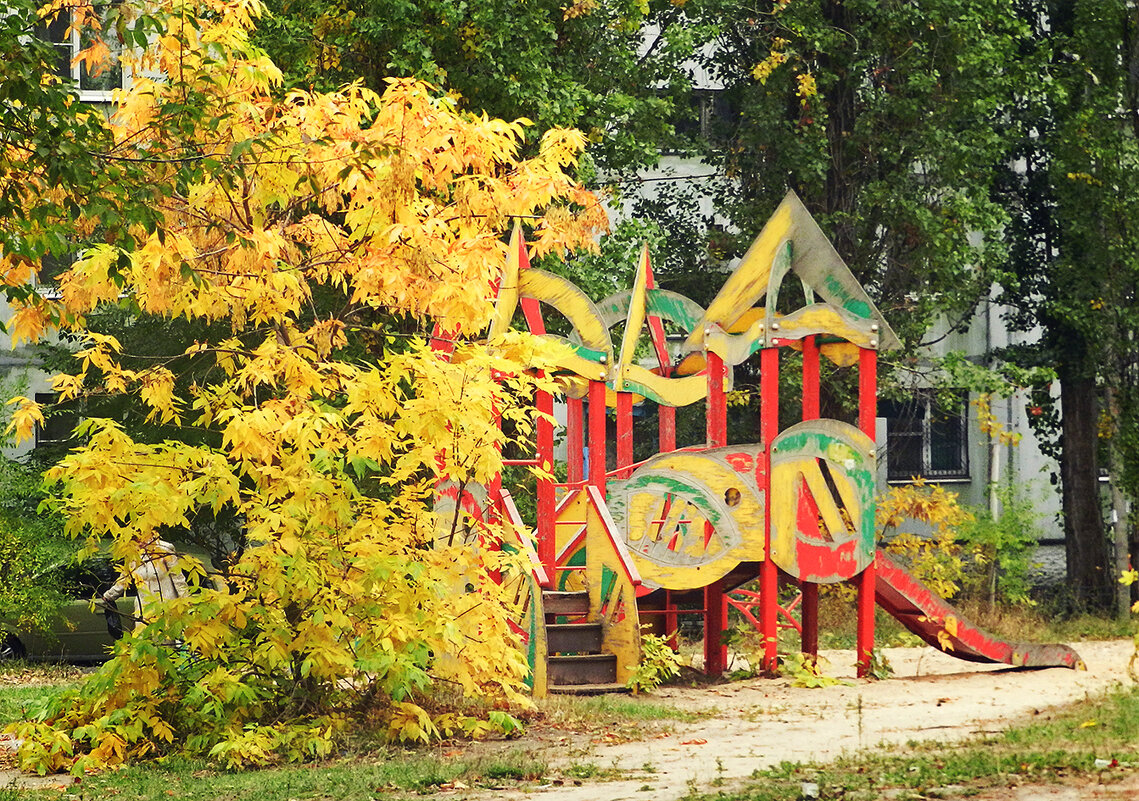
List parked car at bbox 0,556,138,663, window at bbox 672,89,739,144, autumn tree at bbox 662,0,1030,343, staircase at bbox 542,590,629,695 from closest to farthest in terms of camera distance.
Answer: staircase at bbox 542,590,629,695, parked car at bbox 0,556,138,663, autumn tree at bbox 662,0,1030,343, window at bbox 672,89,739,144

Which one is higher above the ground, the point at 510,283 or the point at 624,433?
the point at 510,283

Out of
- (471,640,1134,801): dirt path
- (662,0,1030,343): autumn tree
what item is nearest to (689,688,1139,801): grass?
(471,640,1134,801): dirt path

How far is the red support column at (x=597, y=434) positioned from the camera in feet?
48.7

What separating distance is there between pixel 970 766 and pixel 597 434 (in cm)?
658

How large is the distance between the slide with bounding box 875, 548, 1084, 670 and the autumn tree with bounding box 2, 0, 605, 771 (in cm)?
550

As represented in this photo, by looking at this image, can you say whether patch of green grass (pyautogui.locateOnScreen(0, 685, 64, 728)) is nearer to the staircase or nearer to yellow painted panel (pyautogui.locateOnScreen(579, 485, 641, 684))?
the staircase

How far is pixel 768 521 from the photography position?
15.1m

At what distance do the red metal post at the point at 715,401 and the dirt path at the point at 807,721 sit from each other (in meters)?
2.76

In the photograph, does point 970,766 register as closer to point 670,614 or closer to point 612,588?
point 612,588

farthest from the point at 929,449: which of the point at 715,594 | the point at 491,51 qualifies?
the point at 715,594

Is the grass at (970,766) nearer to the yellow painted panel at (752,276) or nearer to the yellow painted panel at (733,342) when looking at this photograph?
the yellow painted panel at (733,342)

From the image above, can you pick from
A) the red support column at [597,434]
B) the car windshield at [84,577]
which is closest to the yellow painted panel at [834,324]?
the red support column at [597,434]

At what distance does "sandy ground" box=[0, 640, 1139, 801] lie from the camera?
8.80 meters

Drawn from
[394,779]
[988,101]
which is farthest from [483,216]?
[988,101]
